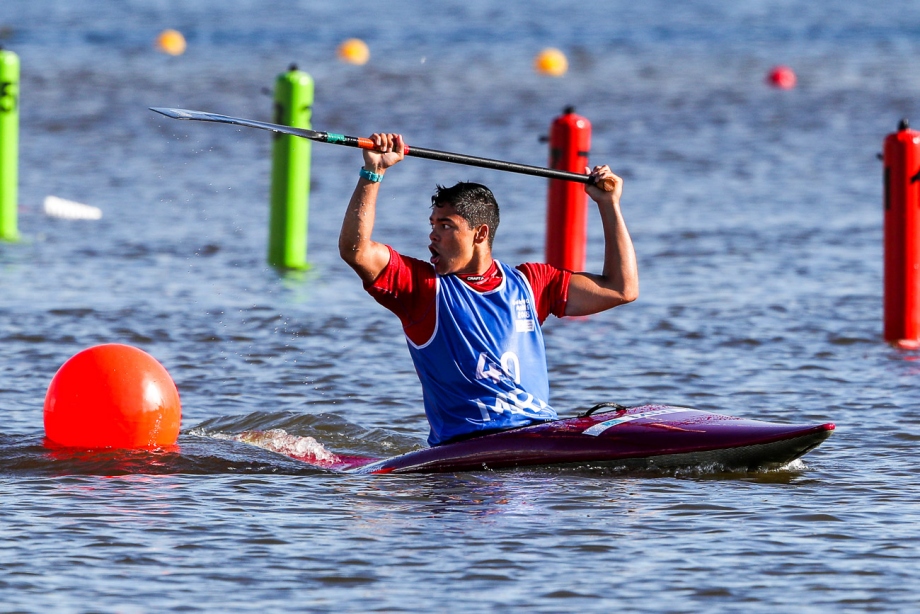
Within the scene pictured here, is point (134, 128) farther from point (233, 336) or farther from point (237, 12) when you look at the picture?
point (237, 12)

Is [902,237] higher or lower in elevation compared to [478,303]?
higher

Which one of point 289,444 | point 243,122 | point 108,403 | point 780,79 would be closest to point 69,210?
point 289,444

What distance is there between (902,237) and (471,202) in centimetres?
433

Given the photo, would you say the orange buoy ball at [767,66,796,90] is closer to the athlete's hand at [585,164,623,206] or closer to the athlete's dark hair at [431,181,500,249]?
the athlete's hand at [585,164,623,206]

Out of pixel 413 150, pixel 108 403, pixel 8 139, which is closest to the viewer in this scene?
pixel 413 150

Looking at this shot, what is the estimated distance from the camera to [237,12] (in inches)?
1666

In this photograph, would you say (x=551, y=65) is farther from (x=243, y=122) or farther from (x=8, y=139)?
(x=243, y=122)

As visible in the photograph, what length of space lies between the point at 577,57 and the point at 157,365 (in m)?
23.9

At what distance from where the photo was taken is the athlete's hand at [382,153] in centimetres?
592

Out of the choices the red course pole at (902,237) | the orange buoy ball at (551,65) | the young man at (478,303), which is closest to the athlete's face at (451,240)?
the young man at (478,303)

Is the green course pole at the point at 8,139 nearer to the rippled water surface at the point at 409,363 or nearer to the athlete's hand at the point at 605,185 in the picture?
the rippled water surface at the point at 409,363

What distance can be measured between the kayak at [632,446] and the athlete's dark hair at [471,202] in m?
0.84

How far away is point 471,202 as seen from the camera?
6262mm

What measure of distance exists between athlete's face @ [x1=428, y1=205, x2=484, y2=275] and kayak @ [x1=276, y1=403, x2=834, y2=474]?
2.36 ft
